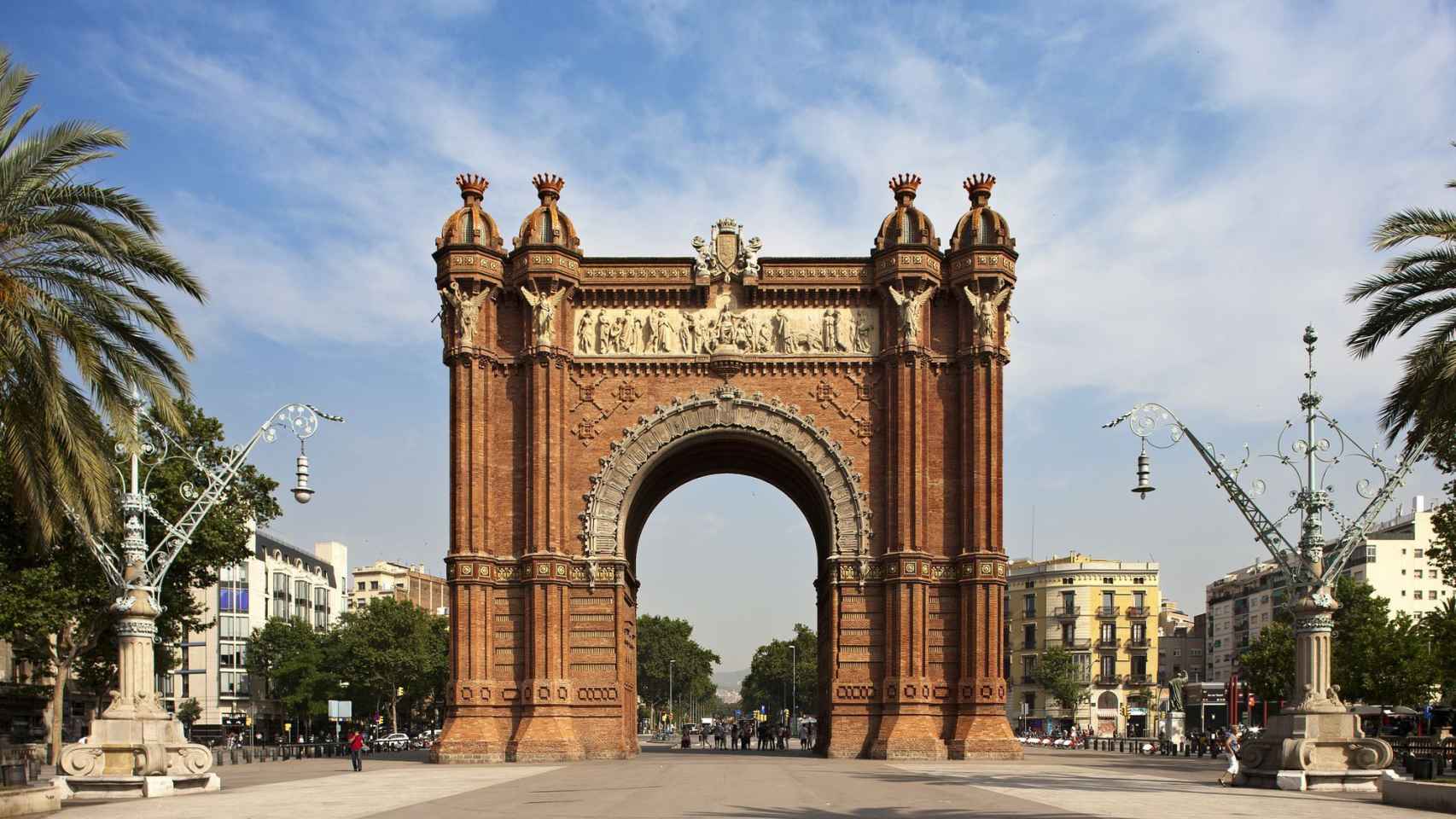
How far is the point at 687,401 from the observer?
4288 cm

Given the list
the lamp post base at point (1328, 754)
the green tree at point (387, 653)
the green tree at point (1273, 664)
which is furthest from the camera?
the green tree at point (387, 653)

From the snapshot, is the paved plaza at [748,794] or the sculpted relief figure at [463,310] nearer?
the paved plaza at [748,794]

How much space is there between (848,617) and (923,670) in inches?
104

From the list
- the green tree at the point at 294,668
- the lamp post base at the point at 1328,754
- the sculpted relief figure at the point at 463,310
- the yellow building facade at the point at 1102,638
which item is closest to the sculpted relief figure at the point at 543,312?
the sculpted relief figure at the point at 463,310

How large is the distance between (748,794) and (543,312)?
2037 cm

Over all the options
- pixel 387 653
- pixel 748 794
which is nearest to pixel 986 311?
pixel 748 794

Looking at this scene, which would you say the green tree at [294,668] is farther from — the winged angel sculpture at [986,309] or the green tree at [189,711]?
the winged angel sculpture at [986,309]

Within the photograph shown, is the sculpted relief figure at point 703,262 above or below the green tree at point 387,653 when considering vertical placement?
above

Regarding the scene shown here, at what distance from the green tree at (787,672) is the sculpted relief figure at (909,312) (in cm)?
10831

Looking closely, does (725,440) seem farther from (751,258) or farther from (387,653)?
(387,653)

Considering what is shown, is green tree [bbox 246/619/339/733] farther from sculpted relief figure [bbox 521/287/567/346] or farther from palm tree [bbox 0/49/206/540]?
palm tree [bbox 0/49/206/540]

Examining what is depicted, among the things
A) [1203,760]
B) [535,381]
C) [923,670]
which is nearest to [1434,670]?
[1203,760]

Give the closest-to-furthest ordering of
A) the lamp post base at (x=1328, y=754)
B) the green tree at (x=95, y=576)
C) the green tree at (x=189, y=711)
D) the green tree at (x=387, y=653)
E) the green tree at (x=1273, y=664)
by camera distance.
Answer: the lamp post base at (x=1328, y=754), the green tree at (x=95, y=576), the green tree at (x=1273, y=664), the green tree at (x=189, y=711), the green tree at (x=387, y=653)

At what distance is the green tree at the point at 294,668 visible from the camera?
9212 centimetres
